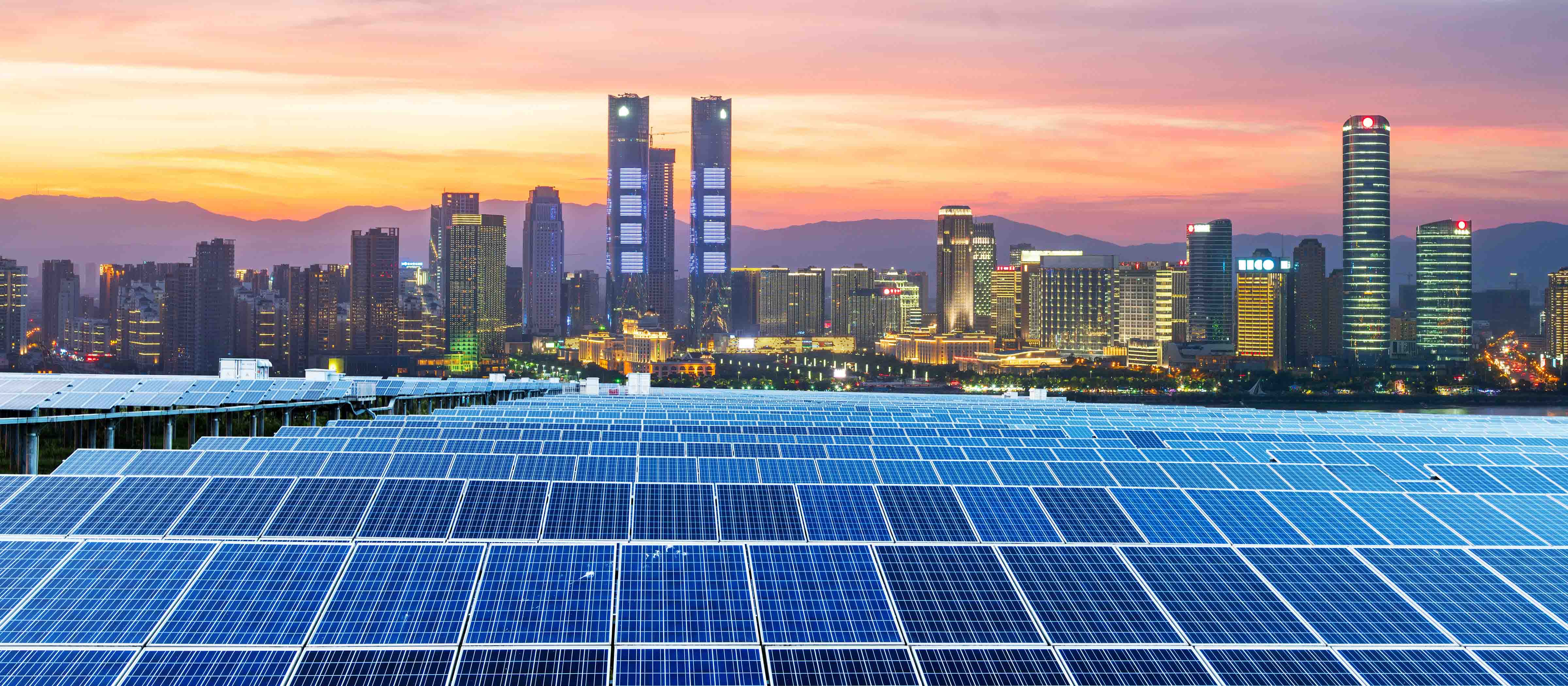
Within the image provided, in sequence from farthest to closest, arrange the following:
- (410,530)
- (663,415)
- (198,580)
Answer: (663,415) < (410,530) < (198,580)

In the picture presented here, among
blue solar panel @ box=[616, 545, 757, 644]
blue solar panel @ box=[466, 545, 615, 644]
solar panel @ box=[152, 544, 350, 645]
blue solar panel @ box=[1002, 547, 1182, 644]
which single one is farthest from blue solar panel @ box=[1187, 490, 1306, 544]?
A: solar panel @ box=[152, 544, 350, 645]

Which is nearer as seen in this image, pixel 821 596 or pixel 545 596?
pixel 545 596

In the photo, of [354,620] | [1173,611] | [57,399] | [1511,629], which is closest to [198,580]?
[354,620]

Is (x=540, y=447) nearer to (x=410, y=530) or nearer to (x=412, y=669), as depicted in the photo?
(x=410, y=530)

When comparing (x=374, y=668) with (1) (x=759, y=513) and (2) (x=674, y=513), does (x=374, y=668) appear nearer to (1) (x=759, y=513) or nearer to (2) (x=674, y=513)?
(2) (x=674, y=513)

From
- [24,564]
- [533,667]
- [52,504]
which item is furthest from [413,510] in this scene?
[533,667]

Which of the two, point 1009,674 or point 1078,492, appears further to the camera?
point 1078,492

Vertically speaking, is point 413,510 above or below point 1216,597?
above
